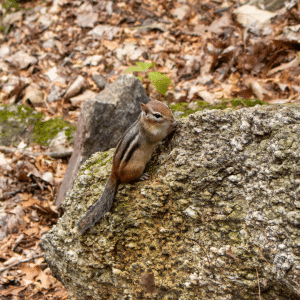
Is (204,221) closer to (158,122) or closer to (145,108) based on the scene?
(158,122)

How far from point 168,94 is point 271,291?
432 cm

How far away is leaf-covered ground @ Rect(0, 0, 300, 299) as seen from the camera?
4.49 meters

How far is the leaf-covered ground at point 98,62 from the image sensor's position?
4.49 metres

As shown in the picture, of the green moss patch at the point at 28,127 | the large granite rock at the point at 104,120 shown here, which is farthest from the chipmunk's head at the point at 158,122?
the green moss patch at the point at 28,127

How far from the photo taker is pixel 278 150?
2168 millimetres

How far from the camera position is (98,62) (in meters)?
7.38

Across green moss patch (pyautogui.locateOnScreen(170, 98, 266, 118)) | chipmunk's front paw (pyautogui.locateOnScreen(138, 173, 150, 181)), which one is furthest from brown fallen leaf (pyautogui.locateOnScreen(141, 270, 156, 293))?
green moss patch (pyautogui.locateOnScreen(170, 98, 266, 118))

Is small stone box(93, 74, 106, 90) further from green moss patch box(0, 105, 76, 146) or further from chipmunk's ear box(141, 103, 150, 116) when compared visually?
chipmunk's ear box(141, 103, 150, 116)

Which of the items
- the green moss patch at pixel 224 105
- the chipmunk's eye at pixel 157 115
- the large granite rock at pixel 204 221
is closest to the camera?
the large granite rock at pixel 204 221

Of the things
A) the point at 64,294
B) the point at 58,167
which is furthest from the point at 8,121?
the point at 64,294

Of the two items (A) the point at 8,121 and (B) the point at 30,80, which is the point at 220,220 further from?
(B) the point at 30,80

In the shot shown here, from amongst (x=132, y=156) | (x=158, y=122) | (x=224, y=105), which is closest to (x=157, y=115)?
(x=158, y=122)

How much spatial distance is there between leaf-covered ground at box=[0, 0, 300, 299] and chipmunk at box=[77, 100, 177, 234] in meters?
1.35

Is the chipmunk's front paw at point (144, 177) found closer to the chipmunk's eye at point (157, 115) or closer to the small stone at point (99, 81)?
the chipmunk's eye at point (157, 115)
